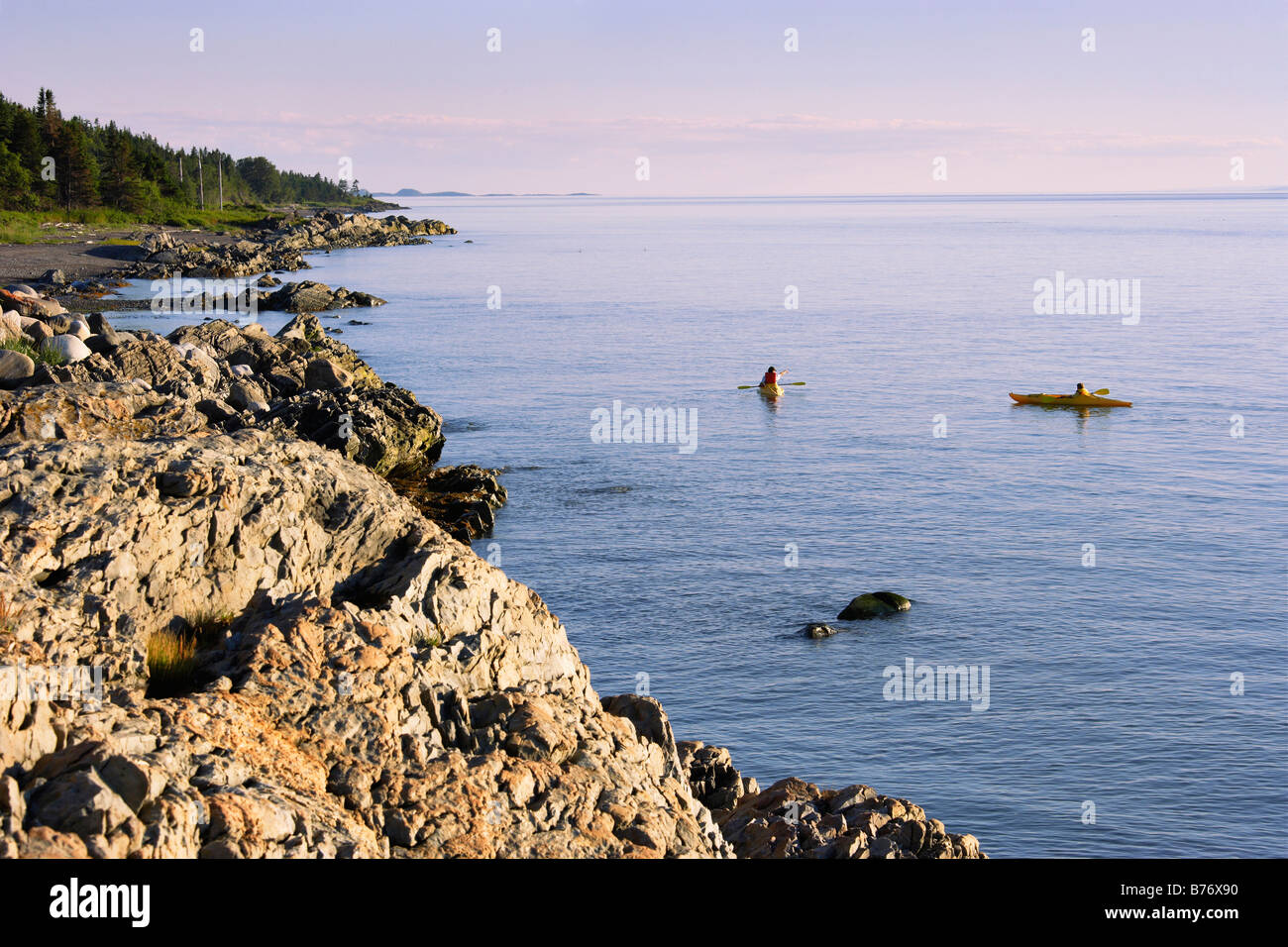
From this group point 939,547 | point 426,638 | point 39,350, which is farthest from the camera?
point 939,547

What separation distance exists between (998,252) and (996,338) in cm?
10904

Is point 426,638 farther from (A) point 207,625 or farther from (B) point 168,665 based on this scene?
(B) point 168,665

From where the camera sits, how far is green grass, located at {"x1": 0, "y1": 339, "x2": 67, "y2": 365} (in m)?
33.9

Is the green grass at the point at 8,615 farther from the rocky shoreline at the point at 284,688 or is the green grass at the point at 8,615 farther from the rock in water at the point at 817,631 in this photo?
the rock in water at the point at 817,631

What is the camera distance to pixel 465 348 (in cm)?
8194

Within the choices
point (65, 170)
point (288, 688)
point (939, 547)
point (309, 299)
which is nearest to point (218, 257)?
point (65, 170)

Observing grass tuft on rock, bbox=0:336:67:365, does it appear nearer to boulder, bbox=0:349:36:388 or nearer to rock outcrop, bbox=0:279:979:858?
boulder, bbox=0:349:36:388

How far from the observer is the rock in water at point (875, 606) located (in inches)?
1264

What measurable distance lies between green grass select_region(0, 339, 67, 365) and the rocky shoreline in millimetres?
20291

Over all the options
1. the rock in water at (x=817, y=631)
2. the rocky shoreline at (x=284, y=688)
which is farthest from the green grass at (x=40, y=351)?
the rock in water at (x=817, y=631)

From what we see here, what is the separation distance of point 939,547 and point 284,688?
102 feet

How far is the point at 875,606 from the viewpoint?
32.3 m

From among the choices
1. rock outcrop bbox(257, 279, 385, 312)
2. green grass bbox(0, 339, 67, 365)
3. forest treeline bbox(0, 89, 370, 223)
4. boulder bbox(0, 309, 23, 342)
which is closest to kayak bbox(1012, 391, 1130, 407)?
green grass bbox(0, 339, 67, 365)
